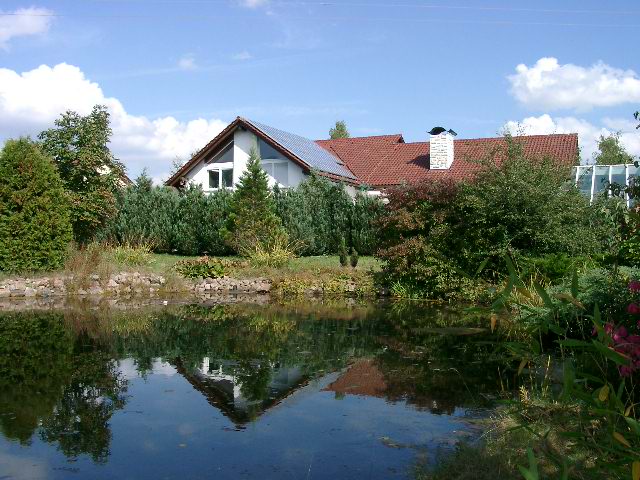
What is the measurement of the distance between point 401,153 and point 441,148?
332 centimetres

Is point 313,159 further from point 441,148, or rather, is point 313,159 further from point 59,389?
point 59,389

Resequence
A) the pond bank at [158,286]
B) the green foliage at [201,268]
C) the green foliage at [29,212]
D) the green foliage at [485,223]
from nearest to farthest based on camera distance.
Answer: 1. the green foliage at [485,223]
2. the pond bank at [158,286]
3. the green foliage at [29,212]
4. the green foliage at [201,268]

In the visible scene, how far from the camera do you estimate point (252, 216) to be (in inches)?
923

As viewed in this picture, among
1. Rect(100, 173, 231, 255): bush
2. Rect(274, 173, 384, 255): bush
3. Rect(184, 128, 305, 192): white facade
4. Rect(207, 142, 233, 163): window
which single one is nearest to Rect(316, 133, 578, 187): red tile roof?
Rect(184, 128, 305, 192): white facade

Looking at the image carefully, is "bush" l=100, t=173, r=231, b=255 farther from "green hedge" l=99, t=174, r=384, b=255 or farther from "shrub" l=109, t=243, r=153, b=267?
"shrub" l=109, t=243, r=153, b=267

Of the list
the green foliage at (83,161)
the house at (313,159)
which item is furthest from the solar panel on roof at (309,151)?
the green foliage at (83,161)

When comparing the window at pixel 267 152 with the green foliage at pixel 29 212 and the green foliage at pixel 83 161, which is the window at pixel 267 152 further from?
the green foliage at pixel 29 212

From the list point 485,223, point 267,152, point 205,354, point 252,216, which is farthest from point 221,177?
point 205,354

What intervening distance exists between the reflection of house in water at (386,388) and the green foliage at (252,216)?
13208mm

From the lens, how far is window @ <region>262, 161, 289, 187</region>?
3145cm

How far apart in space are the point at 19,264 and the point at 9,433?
40.9 feet

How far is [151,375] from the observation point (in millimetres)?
8820

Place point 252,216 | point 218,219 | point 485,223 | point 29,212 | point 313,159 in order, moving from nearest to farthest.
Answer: point 485,223 → point 29,212 → point 252,216 → point 218,219 → point 313,159

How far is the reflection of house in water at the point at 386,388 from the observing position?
739 centimetres
